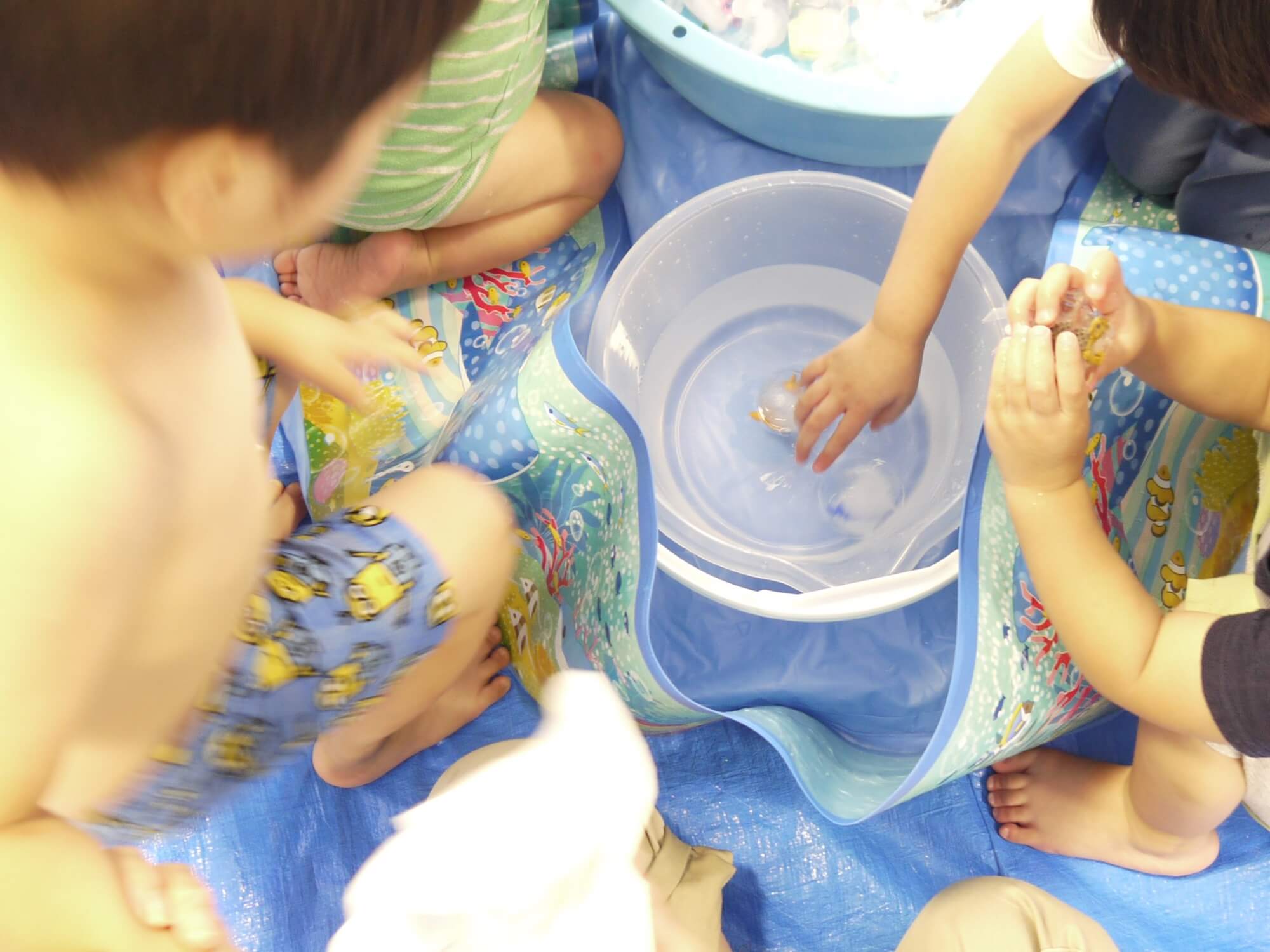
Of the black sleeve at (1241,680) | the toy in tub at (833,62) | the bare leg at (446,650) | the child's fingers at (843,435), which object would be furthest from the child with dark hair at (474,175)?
the black sleeve at (1241,680)

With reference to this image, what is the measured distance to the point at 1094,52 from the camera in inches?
29.8

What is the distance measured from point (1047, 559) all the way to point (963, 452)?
0.28m

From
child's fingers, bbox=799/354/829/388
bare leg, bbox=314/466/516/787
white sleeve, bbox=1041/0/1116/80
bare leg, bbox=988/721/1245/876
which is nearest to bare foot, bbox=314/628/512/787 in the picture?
bare leg, bbox=314/466/516/787

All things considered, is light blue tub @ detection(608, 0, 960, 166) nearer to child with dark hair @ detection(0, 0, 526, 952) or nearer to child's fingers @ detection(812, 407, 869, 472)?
child's fingers @ detection(812, 407, 869, 472)

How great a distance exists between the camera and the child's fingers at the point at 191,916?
58cm

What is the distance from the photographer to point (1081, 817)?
96 cm

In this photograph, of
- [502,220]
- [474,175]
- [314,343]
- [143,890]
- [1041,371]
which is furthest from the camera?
[502,220]

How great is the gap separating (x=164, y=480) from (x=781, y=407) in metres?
0.70

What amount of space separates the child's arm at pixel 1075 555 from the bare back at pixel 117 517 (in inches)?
21.1

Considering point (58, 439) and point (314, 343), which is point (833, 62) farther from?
point (58, 439)

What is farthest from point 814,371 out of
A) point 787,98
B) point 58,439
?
point 58,439

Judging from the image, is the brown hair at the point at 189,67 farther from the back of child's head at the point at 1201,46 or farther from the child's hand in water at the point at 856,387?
the child's hand in water at the point at 856,387

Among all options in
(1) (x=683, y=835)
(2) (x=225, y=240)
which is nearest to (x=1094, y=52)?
(2) (x=225, y=240)

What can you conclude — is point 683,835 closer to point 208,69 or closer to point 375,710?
point 375,710
